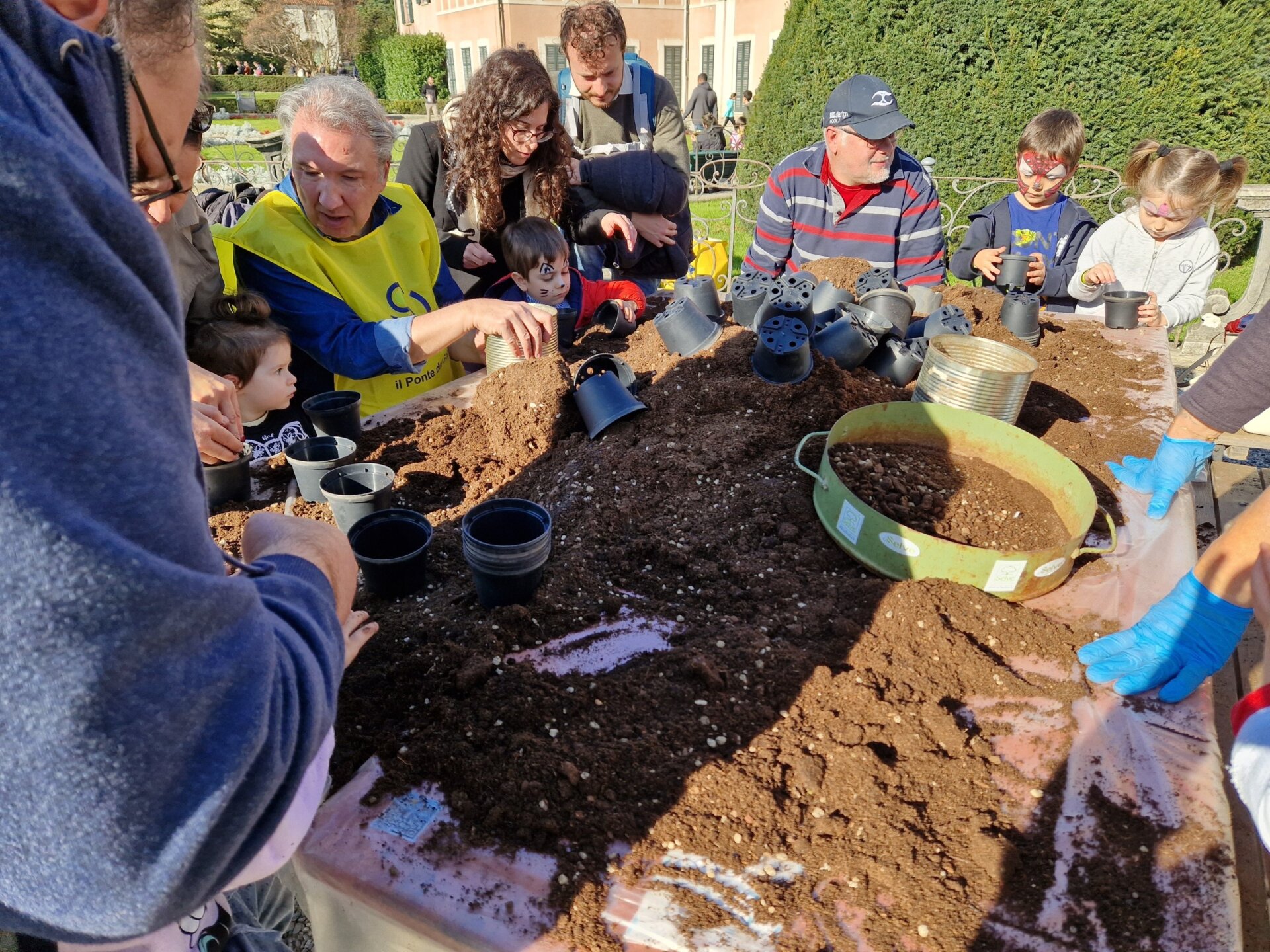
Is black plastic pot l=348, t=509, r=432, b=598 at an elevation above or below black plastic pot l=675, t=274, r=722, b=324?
below

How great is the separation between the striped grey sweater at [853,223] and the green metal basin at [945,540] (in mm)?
2319

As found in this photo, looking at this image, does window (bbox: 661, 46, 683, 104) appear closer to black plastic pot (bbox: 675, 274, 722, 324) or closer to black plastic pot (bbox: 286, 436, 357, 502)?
black plastic pot (bbox: 675, 274, 722, 324)

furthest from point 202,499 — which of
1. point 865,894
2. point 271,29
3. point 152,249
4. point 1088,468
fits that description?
point 271,29

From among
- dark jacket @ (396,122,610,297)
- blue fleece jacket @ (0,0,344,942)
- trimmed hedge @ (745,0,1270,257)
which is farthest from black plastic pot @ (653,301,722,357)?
trimmed hedge @ (745,0,1270,257)

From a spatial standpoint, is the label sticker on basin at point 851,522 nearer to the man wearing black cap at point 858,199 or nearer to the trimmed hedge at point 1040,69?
the man wearing black cap at point 858,199

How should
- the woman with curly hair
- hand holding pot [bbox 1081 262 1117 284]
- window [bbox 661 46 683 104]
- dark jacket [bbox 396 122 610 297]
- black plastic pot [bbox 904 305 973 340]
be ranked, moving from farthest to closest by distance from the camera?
window [bbox 661 46 683 104]
hand holding pot [bbox 1081 262 1117 284]
dark jacket [bbox 396 122 610 297]
the woman with curly hair
black plastic pot [bbox 904 305 973 340]

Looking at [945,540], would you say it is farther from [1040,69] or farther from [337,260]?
[1040,69]

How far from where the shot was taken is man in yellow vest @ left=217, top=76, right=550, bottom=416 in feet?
9.00

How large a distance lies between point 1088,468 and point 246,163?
41.1 ft

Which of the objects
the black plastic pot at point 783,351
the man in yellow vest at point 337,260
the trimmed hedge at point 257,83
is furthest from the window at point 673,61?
the black plastic pot at point 783,351

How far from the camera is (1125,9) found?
8320 millimetres

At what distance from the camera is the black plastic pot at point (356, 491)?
6.70ft

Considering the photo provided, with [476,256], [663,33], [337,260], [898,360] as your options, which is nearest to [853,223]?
[898,360]

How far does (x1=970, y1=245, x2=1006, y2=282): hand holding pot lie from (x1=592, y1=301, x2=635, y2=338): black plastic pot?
2.41 m
